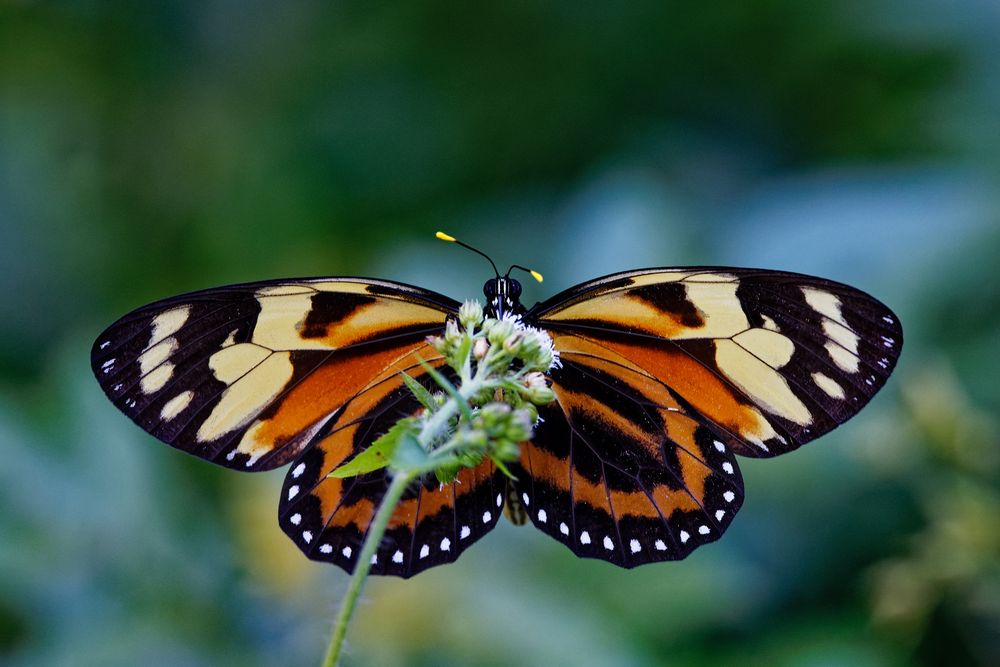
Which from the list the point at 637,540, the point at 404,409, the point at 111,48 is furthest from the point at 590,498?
the point at 111,48

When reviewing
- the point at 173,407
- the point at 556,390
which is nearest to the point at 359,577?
the point at 173,407

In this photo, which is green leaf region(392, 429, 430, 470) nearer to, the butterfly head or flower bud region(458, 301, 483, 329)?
flower bud region(458, 301, 483, 329)

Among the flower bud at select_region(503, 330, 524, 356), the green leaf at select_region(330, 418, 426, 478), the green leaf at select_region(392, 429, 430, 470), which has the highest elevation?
the flower bud at select_region(503, 330, 524, 356)

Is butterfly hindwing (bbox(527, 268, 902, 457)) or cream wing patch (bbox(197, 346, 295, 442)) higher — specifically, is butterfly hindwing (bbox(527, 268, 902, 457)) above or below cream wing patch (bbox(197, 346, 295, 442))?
above

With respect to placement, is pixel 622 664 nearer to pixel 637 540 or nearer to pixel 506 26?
pixel 637 540

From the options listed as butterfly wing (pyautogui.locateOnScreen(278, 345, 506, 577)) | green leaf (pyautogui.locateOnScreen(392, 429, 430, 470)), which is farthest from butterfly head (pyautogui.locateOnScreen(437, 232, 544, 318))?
green leaf (pyautogui.locateOnScreen(392, 429, 430, 470))

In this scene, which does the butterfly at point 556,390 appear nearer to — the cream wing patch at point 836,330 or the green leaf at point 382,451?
the cream wing patch at point 836,330

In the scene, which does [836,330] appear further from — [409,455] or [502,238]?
[502,238]

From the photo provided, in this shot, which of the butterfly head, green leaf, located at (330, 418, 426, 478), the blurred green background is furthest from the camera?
the blurred green background
